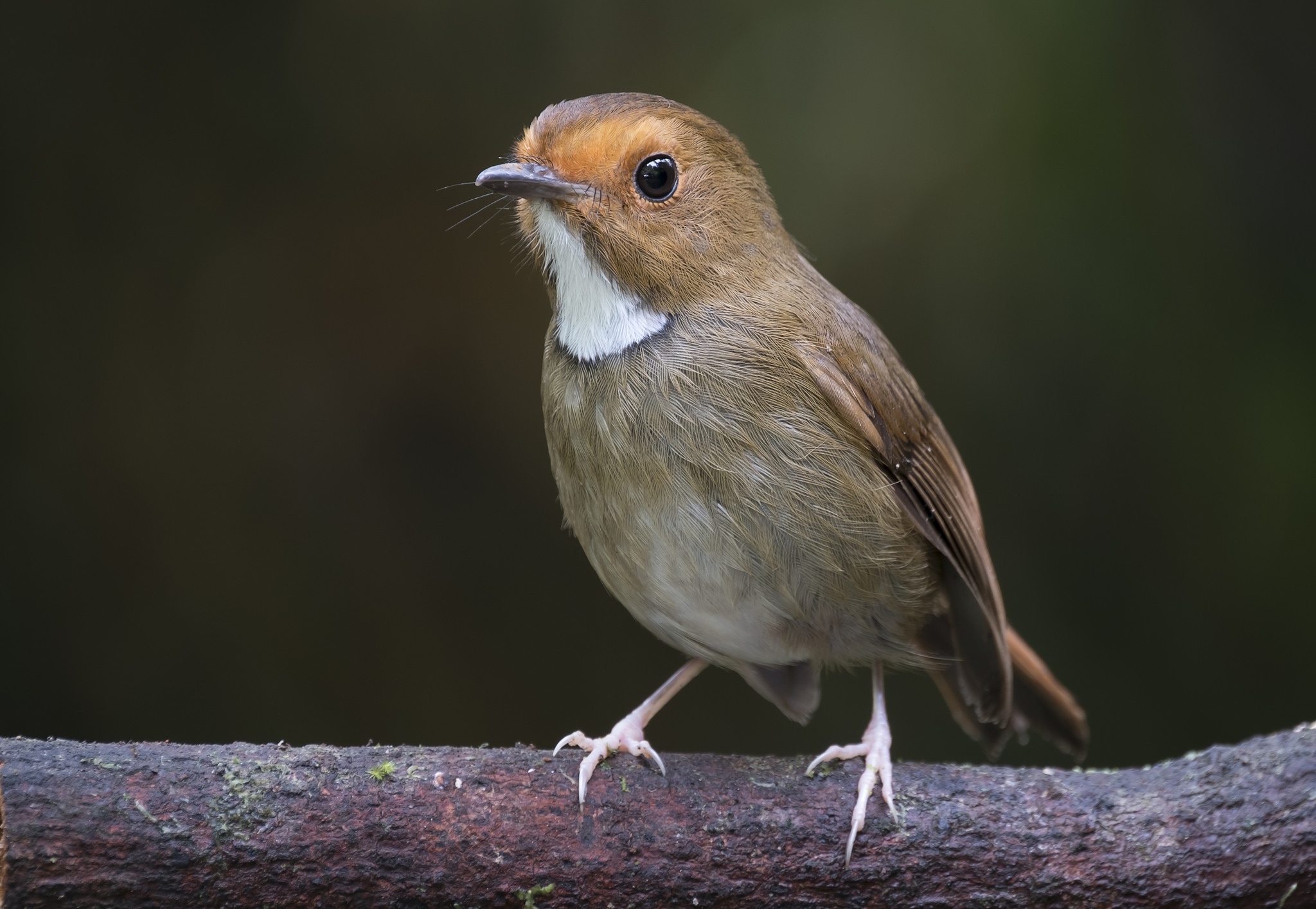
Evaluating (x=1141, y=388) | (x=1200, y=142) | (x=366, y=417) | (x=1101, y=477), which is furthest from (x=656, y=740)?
(x=1200, y=142)

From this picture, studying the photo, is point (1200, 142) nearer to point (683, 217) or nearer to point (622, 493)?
point (683, 217)

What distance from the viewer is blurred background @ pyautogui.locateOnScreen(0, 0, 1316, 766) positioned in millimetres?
4094

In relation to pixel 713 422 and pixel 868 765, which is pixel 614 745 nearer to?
pixel 868 765

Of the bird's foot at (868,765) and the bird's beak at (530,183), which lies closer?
Answer: the bird's foot at (868,765)

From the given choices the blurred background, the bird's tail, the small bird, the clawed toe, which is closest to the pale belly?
the small bird

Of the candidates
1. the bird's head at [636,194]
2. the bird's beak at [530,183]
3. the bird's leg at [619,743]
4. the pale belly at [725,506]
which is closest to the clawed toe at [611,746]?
the bird's leg at [619,743]

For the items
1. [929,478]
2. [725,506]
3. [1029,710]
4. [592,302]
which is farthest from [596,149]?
[1029,710]

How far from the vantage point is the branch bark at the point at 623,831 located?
2.26 metres

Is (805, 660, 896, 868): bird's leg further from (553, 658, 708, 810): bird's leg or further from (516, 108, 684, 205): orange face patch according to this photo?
(516, 108, 684, 205): orange face patch

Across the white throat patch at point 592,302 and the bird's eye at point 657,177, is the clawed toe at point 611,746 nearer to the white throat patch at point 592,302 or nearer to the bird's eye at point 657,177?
the white throat patch at point 592,302

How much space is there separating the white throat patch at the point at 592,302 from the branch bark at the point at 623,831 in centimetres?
98

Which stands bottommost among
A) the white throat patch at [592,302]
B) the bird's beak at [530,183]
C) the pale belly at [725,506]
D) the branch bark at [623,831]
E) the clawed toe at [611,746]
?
the branch bark at [623,831]

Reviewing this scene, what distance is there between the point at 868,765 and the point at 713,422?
870 millimetres

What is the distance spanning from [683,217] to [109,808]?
1.79 meters
